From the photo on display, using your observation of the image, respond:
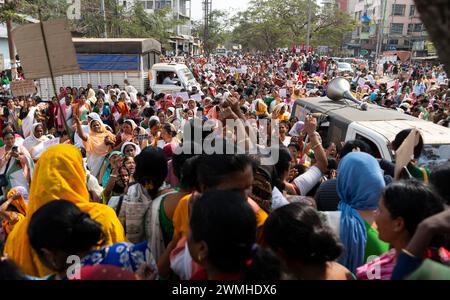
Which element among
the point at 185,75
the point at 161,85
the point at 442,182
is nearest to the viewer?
the point at 442,182

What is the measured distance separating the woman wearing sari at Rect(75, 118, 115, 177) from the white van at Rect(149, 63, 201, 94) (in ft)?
25.4

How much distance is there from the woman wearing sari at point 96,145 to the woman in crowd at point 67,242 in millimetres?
3228

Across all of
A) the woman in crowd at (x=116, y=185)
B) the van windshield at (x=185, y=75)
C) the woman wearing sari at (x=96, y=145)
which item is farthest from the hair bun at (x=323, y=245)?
the van windshield at (x=185, y=75)

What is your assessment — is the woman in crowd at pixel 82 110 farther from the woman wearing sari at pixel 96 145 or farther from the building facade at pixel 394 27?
the building facade at pixel 394 27

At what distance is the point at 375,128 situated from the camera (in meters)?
4.57

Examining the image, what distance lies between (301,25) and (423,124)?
3216 cm

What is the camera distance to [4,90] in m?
13.8

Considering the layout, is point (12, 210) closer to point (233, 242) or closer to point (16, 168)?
point (16, 168)

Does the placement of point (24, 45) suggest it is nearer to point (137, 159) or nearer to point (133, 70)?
point (137, 159)

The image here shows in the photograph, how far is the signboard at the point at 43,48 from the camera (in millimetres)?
3408

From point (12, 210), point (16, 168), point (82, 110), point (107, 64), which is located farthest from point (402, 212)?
point (107, 64)

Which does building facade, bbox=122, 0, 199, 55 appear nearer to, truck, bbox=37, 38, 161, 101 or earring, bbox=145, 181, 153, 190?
truck, bbox=37, 38, 161, 101

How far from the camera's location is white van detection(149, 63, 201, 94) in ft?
43.0

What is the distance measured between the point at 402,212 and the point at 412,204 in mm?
56
